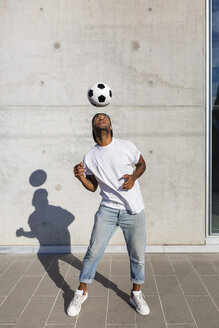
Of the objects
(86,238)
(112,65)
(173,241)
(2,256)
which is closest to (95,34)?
(112,65)

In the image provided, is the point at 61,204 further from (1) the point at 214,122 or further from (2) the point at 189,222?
(1) the point at 214,122

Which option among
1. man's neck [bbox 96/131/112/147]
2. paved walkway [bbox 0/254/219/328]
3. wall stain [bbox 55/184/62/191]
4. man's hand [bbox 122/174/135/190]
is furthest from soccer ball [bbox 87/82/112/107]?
paved walkway [bbox 0/254/219/328]

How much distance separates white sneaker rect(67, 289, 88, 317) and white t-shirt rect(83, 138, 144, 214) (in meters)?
1.00

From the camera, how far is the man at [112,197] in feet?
8.82

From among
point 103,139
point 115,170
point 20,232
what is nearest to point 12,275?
point 20,232

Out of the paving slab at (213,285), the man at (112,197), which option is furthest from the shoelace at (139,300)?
the paving slab at (213,285)

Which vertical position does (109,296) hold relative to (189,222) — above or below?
below

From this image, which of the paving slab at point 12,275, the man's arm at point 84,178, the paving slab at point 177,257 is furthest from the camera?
the paving slab at point 177,257

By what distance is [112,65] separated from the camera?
167 inches

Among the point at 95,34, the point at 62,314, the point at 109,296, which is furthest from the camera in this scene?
the point at 95,34

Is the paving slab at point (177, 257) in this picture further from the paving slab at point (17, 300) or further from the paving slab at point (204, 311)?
the paving slab at point (17, 300)

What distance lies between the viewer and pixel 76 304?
2799 mm

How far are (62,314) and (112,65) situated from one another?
11.3 feet

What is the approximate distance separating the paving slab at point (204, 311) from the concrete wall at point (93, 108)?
140 cm
